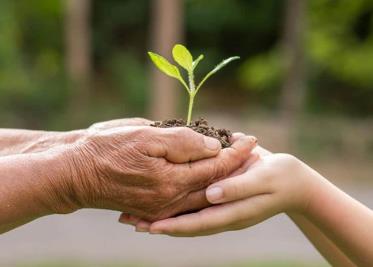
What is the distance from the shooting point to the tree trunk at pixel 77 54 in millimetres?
17000

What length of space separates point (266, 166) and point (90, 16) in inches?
784

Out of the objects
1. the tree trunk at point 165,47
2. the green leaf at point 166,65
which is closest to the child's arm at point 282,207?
the green leaf at point 166,65

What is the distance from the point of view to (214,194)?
270cm

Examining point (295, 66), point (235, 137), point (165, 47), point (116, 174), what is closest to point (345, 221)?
point (235, 137)

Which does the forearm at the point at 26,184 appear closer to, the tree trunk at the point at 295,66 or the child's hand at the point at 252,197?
the child's hand at the point at 252,197

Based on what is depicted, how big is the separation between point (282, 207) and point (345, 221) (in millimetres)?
212

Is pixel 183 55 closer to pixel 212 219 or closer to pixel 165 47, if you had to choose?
pixel 212 219

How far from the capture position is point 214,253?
8.95 m

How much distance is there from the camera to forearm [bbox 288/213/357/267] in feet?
9.80

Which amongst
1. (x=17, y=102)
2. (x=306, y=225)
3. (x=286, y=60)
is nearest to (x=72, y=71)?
(x=17, y=102)

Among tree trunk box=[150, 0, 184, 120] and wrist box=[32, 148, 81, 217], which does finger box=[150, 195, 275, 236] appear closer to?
wrist box=[32, 148, 81, 217]

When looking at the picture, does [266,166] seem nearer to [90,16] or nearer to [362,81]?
[362,81]

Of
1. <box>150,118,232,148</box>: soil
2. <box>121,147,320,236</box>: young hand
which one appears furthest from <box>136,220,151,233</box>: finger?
<box>150,118,232,148</box>: soil

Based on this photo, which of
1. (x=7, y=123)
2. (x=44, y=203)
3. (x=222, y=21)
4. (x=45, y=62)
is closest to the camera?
(x=44, y=203)
